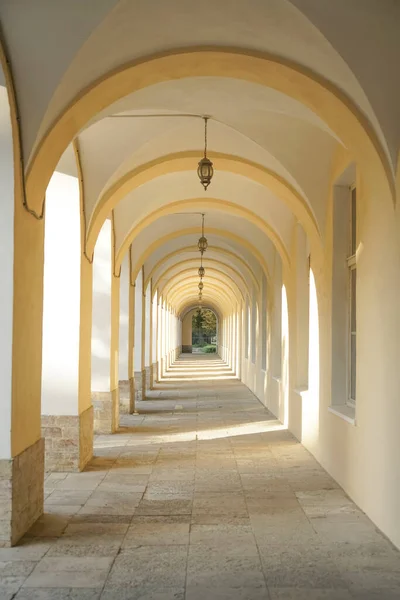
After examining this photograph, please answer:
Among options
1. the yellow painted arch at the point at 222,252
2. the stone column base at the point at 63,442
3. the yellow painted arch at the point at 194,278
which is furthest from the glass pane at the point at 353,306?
the yellow painted arch at the point at 194,278

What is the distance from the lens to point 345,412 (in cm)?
797

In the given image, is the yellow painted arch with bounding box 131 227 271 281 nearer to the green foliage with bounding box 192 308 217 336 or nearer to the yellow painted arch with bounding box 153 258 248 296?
the yellow painted arch with bounding box 153 258 248 296

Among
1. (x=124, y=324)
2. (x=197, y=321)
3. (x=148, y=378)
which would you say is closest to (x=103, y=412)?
(x=124, y=324)

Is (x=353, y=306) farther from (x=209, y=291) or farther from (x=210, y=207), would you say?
(x=209, y=291)

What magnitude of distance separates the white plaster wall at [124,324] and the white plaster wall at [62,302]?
563 centimetres

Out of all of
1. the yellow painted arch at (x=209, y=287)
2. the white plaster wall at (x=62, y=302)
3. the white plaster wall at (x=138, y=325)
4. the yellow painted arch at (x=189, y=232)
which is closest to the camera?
the white plaster wall at (x=62, y=302)

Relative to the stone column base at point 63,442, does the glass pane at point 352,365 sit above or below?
above

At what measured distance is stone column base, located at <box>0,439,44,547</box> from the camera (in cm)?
538

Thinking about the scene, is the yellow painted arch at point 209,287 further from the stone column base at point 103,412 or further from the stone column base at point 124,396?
the stone column base at point 103,412

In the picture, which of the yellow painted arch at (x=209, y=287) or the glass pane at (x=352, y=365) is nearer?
the glass pane at (x=352, y=365)

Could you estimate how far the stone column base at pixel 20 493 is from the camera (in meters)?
5.38

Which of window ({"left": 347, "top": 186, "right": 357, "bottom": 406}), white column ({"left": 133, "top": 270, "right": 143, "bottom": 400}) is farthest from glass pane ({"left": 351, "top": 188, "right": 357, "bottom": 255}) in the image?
white column ({"left": 133, "top": 270, "right": 143, "bottom": 400})

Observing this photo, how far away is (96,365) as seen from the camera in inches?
451

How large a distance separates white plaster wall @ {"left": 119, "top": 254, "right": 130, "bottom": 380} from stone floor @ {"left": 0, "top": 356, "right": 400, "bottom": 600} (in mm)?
Result: 4110
